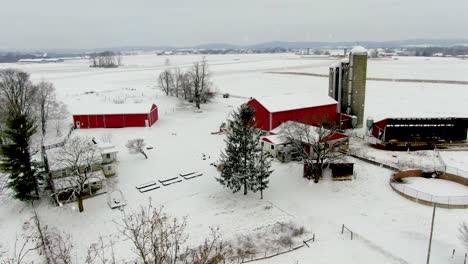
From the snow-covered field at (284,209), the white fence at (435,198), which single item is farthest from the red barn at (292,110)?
the white fence at (435,198)

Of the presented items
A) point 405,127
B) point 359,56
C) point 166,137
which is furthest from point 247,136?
point 359,56

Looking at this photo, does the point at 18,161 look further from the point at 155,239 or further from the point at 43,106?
the point at 43,106

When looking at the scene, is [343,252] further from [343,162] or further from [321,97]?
[321,97]

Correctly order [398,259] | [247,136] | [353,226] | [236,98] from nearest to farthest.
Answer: [398,259], [353,226], [247,136], [236,98]

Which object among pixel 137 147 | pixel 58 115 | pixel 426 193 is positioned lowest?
pixel 426 193

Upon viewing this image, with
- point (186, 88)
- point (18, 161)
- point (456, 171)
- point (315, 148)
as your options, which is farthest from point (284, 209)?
point (186, 88)
